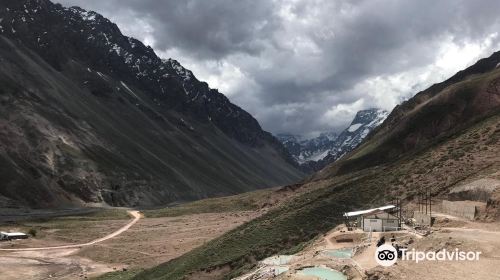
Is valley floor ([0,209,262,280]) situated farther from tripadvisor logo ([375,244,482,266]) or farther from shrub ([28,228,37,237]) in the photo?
tripadvisor logo ([375,244,482,266])

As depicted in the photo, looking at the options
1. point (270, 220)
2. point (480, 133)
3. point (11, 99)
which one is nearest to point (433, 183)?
point (480, 133)

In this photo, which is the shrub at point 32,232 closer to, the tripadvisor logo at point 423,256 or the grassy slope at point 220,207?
the grassy slope at point 220,207

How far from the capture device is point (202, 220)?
131m

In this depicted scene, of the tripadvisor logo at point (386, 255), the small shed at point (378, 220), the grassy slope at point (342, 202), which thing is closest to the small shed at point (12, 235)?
the grassy slope at point (342, 202)

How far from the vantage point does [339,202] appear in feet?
229

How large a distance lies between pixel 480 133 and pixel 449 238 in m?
39.6

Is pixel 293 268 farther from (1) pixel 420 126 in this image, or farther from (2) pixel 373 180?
(1) pixel 420 126

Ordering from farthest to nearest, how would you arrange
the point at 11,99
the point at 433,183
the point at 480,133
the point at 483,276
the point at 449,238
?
the point at 11,99 < the point at 480,133 < the point at 433,183 < the point at 449,238 < the point at 483,276

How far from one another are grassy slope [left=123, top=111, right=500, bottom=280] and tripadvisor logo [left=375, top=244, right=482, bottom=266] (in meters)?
18.9

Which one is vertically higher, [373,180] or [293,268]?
[373,180]

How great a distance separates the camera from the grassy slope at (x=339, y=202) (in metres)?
58.3

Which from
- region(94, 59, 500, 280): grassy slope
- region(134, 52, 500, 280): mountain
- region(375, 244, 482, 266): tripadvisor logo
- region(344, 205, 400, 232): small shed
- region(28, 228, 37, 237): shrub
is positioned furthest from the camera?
A: region(28, 228, 37, 237): shrub

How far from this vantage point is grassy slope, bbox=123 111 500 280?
5834cm

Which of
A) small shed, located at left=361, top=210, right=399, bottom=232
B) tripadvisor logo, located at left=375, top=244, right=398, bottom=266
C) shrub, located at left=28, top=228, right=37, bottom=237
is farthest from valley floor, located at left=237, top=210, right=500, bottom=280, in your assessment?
shrub, located at left=28, top=228, right=37, bottom=237
